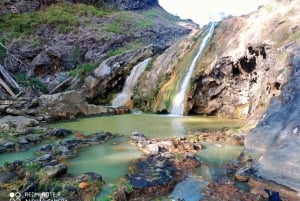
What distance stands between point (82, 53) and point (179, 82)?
30.2 ft

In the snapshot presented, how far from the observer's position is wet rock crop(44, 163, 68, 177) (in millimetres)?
6274

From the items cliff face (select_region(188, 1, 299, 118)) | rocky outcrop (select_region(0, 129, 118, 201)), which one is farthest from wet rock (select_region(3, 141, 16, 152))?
cliff face (select_region(188, 1, 299, 118))

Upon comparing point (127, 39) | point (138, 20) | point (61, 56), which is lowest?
point (61, 56)

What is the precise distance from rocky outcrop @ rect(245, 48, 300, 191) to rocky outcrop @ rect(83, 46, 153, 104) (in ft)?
35.4

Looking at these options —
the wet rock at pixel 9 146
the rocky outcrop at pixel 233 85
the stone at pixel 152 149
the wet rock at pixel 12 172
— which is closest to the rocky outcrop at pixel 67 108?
the rocky outcrop at pixel 233 85

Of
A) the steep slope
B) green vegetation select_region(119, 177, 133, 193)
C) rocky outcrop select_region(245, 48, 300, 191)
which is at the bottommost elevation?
green vegetation select_region(119, 177, 133, 193)

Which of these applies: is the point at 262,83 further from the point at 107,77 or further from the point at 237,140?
the point at 107,77

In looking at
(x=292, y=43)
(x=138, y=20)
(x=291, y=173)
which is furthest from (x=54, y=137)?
(x=138, y=20)

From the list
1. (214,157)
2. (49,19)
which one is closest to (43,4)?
(49,19)

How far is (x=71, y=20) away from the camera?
25.9 metres

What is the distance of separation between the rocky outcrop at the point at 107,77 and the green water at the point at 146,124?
3.60 m

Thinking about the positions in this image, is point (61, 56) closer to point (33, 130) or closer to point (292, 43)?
point (33, 130)

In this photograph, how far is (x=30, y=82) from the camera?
18328mm

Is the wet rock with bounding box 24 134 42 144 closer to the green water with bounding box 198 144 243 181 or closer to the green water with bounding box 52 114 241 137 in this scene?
the green water with bounding box 52 114 241 137
